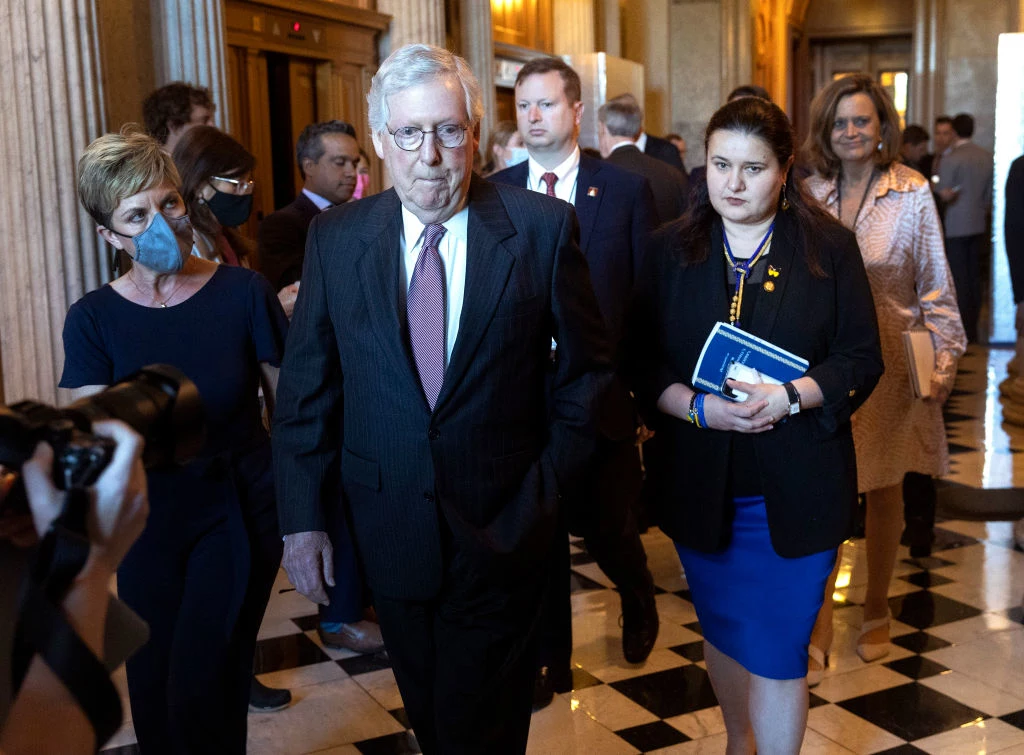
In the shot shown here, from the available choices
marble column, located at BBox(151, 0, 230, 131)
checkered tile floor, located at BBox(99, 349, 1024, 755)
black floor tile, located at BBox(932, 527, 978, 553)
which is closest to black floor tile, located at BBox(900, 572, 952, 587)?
Answer: checkered tile floor, located at BBox(99, 349, 1024, 755)

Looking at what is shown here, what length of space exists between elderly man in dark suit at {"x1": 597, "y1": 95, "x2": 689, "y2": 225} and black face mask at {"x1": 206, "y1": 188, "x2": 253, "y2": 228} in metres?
1.45

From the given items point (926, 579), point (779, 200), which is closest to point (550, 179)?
point (779, 200)

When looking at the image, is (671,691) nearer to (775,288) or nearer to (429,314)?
(775,288)

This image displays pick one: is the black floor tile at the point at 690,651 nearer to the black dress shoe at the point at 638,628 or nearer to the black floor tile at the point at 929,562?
the black dress shoe at the point at 638,628

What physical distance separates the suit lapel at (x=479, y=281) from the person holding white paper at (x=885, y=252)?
175 cm

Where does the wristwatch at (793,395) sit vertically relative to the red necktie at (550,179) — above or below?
below

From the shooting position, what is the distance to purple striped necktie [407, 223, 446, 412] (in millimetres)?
2336

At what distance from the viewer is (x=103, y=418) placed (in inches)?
50.3

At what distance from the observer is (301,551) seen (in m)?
2.39

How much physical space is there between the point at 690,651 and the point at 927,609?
1.03 metres

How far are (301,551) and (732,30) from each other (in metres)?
14.9

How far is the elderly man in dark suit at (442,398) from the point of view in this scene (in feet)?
7.55

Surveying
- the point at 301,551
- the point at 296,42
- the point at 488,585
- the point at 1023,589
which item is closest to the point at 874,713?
the point at 1023,589

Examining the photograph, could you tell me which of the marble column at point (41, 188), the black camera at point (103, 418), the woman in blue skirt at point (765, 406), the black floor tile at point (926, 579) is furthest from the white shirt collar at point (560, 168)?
the black camera at point (103, 418)
